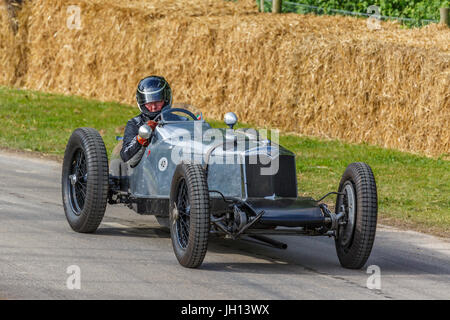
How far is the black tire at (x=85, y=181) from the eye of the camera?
9344 millimetres

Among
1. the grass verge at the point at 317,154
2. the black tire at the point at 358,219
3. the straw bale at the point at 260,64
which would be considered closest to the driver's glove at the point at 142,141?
the black tire at the point at 358,219

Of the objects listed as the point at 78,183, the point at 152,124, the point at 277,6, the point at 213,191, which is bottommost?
the point at 78,183

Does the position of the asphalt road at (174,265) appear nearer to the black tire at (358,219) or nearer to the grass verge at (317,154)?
the black tire at (358,219)

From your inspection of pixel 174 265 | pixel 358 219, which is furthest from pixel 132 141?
pixel 358 219

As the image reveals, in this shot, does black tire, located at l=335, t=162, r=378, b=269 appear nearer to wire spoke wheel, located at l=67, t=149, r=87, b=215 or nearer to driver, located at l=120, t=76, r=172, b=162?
driver, located at l=120, t=76, r=172, b=162

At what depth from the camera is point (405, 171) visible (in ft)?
51.4

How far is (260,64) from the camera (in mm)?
20078

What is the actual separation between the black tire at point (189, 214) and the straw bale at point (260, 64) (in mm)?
10065

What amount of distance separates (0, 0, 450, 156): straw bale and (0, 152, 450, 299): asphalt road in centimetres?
736

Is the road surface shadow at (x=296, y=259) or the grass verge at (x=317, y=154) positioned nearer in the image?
the road surface shadow at (x=296, y=259)

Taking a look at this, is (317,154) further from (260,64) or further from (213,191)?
(213,191)

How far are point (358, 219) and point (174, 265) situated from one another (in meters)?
1.79
